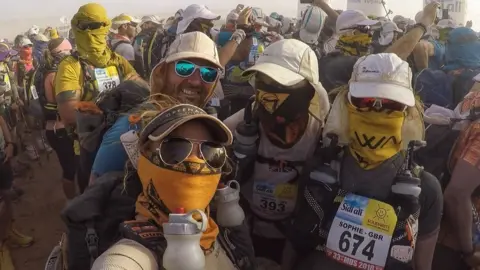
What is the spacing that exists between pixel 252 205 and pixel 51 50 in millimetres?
4708

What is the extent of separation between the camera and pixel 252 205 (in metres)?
3.29

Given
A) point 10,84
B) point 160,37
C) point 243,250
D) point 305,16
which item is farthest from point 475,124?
point 10,84

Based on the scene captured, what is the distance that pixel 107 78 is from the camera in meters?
4.89

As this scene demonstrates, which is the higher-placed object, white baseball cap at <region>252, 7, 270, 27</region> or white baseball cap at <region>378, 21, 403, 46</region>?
white baseball cap at <region>252, 7, 270, 27</region>

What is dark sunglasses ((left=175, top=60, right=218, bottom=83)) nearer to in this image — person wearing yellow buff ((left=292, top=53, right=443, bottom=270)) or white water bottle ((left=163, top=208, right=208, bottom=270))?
person wearing yellow buff ((left=292, top=53, right=443, bottom=270))

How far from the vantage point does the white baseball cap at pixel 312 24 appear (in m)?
7.15

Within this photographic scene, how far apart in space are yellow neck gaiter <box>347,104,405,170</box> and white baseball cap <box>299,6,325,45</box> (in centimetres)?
470

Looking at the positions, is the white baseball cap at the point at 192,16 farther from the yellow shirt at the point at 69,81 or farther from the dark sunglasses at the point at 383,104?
the dark sunglasses at the point at 383,104

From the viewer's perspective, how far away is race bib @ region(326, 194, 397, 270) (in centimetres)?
258

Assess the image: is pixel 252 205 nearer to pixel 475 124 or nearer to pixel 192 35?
pixel 192 35

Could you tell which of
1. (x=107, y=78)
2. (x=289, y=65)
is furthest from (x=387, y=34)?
(x=289, y=65)

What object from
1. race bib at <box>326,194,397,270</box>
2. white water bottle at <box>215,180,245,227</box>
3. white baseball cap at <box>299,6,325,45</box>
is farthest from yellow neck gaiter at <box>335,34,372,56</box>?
→ white water bottle at <box>215,180,245,227</box>

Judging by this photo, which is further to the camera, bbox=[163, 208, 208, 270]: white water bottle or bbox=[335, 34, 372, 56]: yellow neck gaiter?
bbox=[335, 34, 372, 56]: yellow neck gaiter

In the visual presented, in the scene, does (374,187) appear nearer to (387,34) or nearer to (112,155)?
(112,155)
